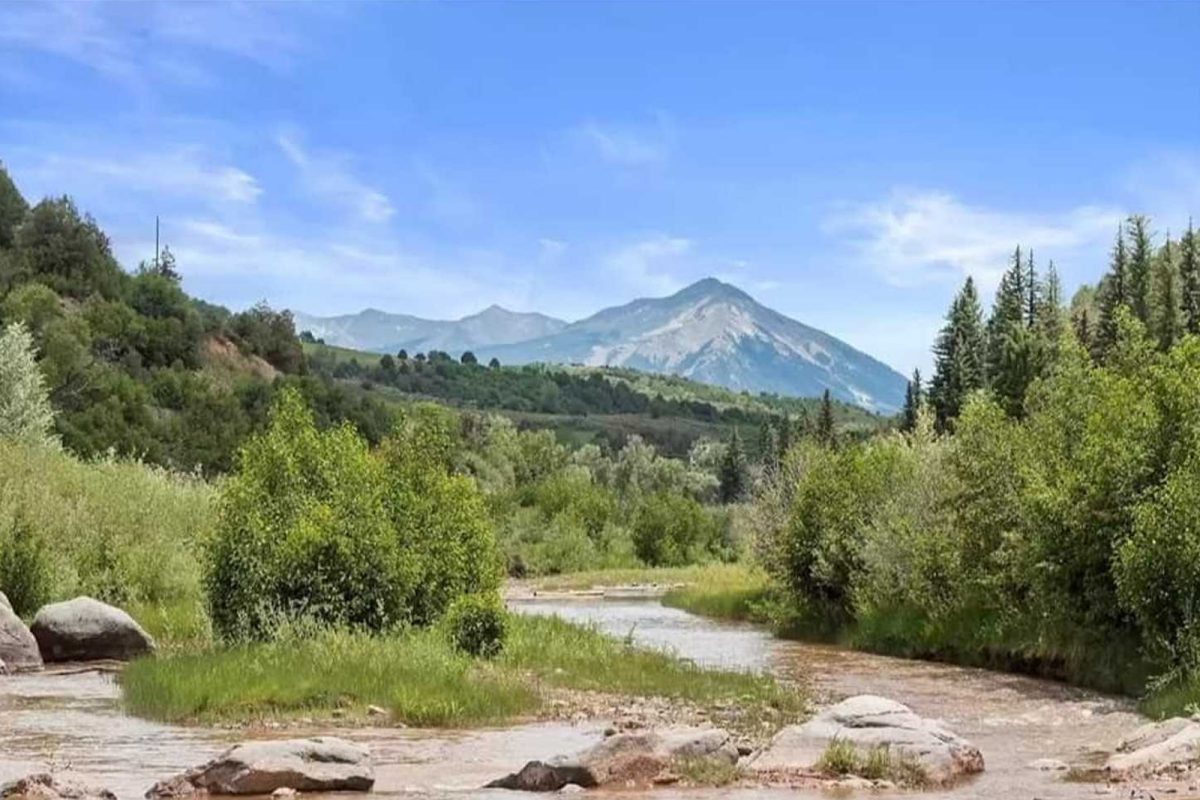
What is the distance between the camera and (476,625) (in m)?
31.2

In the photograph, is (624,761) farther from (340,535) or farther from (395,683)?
(340,535)

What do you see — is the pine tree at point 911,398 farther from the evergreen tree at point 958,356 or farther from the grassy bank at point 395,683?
the grassy bank at point 395,683

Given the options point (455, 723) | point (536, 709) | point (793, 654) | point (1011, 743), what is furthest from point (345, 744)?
point (793, 654)

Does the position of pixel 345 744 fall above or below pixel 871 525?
below

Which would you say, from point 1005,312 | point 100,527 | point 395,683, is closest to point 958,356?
point 1005,312

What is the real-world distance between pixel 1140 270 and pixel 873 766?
122 meters

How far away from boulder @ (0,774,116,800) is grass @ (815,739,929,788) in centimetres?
927

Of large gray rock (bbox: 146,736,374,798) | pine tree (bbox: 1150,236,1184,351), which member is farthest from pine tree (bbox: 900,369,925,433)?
large gray rock (bbox: 146,736,374,798)

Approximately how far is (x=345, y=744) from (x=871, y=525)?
31908 millimetres

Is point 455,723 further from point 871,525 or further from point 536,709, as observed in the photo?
point 871,525

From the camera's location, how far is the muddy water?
1911 centimetres

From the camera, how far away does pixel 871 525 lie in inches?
1913

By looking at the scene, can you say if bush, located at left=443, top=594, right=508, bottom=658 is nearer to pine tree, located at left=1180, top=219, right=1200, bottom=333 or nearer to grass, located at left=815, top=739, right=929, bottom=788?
grass, located at left=815, top=739, right=929, bottom=788

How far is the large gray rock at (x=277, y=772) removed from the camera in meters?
18.0
